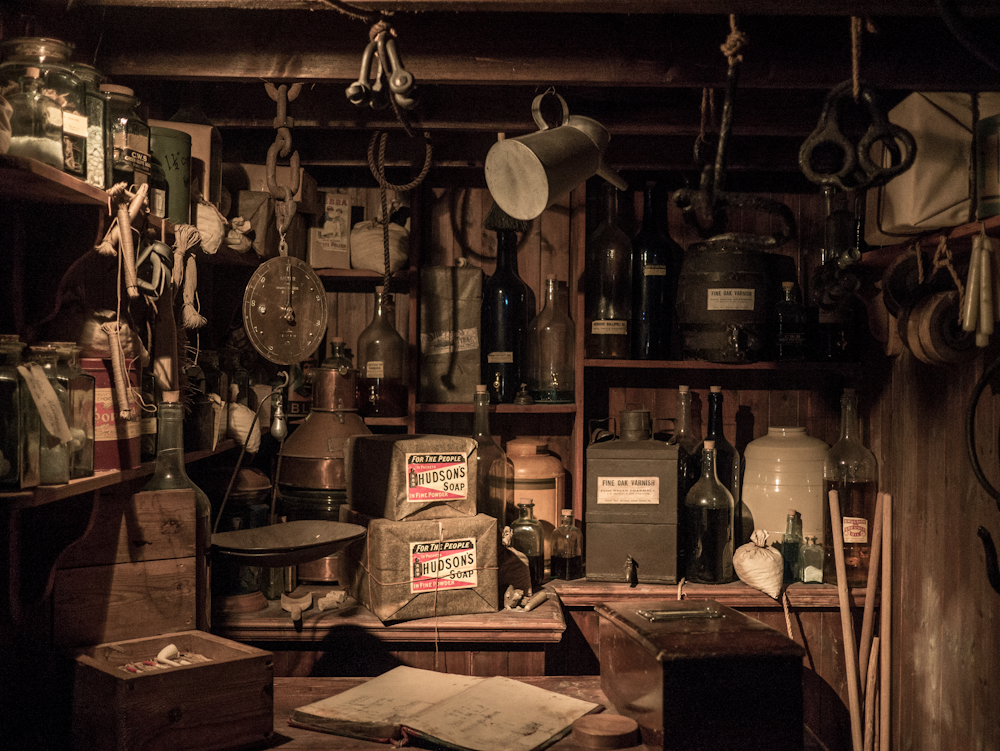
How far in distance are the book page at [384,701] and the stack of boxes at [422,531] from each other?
274mm

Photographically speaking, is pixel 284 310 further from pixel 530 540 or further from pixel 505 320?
pixel 530 540

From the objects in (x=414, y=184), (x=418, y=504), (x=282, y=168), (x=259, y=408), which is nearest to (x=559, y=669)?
(x=418, y=504)

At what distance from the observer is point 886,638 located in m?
2.26

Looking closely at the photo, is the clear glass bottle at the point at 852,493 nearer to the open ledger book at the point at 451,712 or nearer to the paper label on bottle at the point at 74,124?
the open ledger book at the point at 451,712

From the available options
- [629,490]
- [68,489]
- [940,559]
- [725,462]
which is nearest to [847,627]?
[940,559]

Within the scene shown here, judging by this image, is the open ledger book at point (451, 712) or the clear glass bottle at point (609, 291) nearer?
the open ledger book at point (451, 712)

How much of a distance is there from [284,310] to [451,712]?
40.9 inches

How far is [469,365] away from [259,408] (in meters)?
0.66

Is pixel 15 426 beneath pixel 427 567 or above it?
above

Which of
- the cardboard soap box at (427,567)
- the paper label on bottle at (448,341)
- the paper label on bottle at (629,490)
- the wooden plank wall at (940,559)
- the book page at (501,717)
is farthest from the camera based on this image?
the paper label on bottle at (448,341)

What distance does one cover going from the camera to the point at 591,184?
9.27ft

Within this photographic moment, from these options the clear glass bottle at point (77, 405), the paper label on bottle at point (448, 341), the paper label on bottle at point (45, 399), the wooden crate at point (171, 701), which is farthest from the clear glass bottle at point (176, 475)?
the paper label on bottle at point (448, 341)

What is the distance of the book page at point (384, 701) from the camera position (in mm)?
1528

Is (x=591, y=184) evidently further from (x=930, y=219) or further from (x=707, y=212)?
(x=707, y=212)
